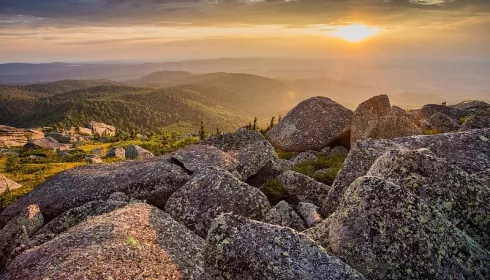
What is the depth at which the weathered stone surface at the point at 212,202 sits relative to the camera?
15133 mm

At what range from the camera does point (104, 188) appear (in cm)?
1902

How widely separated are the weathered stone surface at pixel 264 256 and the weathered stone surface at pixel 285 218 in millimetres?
5112

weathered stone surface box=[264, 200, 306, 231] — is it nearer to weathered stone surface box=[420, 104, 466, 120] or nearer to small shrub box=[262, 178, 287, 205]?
small shrub box=[262, 178, 287, 205]

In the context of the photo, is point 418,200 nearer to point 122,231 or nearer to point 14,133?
point 122,231

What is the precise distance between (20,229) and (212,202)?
9360 mm

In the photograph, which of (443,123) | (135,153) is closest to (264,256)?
(443,123)

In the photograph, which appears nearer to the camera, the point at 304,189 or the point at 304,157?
the point at 304,189

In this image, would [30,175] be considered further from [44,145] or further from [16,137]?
[16,137]

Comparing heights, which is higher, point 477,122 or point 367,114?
point 367,114

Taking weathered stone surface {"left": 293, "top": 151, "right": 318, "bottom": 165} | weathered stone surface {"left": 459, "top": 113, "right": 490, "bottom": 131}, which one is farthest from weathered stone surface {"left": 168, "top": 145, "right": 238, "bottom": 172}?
weathered stone surface {"left": 459, "top": 113, "right": 490, "bottom": 131}

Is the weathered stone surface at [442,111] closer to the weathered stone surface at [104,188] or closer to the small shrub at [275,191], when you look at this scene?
the small shrub at [275,191]

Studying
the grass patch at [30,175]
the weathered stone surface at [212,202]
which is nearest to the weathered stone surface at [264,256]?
the weathered stone surface at [212,202]

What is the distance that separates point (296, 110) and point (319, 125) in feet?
12.3

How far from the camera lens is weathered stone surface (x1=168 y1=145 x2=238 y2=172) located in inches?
816
